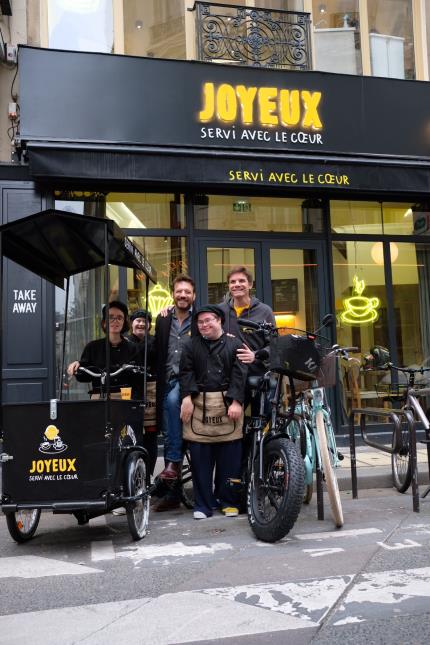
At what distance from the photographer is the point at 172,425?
6.01 metres

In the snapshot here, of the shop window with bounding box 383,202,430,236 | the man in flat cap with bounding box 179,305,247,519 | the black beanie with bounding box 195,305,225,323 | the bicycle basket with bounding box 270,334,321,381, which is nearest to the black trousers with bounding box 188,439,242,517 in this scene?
the man in flat cap with bounding box 179,305,247,519

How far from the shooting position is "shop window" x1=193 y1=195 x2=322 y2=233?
371 inches

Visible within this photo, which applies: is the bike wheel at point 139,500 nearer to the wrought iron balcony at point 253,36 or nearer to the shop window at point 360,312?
the shop window at point 360,312

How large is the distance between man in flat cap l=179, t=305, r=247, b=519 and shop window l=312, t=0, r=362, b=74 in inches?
251

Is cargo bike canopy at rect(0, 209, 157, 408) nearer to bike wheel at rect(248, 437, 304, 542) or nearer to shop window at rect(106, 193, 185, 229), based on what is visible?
bike wheel at rect(248, 437, 304, 542)

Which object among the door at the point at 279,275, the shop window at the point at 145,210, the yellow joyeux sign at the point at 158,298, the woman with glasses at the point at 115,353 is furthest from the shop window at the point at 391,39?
the woman with glasses at the point at 115,353

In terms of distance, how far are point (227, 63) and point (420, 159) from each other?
320cm

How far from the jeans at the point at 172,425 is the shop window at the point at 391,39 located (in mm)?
7006

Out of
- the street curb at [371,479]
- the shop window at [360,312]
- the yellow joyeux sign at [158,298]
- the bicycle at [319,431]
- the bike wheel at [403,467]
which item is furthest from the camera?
→ the shop window at [360,312]

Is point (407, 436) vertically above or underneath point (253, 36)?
underneath

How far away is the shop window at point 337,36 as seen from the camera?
10.3m

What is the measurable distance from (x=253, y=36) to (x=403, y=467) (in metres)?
6.66

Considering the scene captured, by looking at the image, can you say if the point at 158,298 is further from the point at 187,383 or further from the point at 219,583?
the point at 219,583

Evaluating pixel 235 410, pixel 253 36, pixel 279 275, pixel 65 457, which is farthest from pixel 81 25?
pixel 65 457
